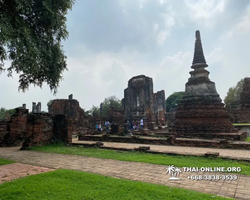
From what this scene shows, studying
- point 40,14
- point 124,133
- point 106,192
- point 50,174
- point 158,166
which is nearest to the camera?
point 106,192

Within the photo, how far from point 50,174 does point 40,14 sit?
5.52m

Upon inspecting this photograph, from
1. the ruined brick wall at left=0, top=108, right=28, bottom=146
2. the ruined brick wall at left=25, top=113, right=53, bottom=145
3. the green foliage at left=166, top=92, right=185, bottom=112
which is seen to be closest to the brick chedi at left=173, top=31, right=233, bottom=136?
the ruined brick wall at left=25, top=113, right=53, bottom=145

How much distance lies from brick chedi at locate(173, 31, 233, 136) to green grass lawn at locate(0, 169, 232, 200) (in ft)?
32.3

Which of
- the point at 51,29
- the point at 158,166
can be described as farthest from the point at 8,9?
the point at 158,166

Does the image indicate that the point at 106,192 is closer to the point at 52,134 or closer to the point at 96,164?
the point at 96,164

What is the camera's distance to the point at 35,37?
705 cm

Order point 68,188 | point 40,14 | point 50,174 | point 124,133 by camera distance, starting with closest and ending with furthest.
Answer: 1. point 68,188
2. point 50,174
3. point 40,14
4. point 124,133

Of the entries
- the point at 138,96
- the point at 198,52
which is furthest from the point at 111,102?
the point at 198,52

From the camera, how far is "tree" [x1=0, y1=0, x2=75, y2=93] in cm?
583

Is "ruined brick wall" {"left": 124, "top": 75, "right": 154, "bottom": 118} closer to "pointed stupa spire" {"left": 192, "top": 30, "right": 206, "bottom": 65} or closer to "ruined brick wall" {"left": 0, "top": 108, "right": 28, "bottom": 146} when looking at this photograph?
"pointed stupa spire" {"left": 192, "top": 30, "right": 206, "bottom": 65}

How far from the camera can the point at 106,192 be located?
3.44 meters

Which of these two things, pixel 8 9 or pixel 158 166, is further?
pixel 8 9

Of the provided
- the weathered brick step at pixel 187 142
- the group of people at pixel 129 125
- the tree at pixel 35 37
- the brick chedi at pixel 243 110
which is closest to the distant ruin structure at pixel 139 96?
the group of people at pixel 129 125

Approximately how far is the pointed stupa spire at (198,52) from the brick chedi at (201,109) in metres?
0.08
